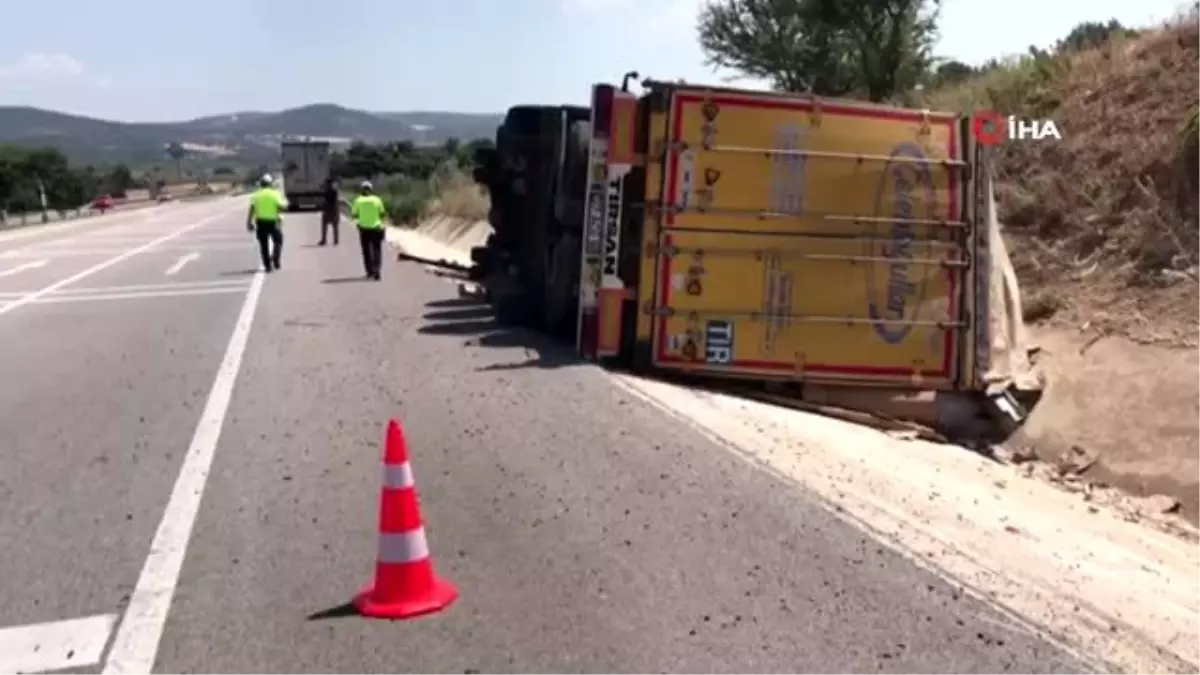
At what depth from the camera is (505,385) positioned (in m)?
10.4

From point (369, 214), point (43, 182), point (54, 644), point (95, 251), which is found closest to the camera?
point (54, 644)

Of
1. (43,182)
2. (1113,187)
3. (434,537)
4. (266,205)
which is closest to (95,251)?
(266,205)

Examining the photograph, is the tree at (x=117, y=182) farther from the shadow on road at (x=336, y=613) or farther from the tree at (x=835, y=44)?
the shadow on road at (x=336, y=613)

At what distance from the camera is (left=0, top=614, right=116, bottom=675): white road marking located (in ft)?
15.8

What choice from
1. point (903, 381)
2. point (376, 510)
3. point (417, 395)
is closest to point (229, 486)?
point (376, 510)

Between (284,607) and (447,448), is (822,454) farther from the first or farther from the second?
(284,607)

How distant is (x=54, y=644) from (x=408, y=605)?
1.35 metres

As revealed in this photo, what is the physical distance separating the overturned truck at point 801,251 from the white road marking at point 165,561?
3.62 meters

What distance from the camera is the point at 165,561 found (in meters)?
5.95

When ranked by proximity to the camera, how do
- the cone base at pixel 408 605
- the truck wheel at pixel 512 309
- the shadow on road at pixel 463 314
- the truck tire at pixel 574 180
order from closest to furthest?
1. the cone base at pixel 408 605
2. the truck tire at pixel 574 180
3. the truck wheel at pixel 512 309
4. the shadow on road at pixel 463 314

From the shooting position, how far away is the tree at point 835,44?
2614cm

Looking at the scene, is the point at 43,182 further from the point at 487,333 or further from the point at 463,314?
the point at 487,333

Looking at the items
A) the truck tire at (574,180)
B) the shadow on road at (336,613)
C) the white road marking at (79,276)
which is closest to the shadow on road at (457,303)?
the truck tire at (574,180)

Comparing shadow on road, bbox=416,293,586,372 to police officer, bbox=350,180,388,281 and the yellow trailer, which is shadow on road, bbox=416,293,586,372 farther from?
police officer, bbox=350,180,388,281
